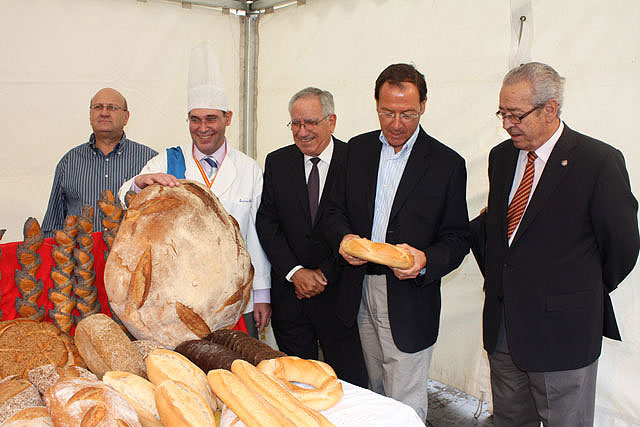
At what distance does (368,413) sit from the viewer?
4.10 feet

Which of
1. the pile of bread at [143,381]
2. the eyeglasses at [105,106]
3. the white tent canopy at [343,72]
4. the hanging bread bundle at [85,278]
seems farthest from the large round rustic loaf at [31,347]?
the white tent canopy at [343,72]

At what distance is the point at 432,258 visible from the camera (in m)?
1.97

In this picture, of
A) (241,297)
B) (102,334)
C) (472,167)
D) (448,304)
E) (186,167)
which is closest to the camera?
(102,334)

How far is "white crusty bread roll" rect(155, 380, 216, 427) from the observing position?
100 cm

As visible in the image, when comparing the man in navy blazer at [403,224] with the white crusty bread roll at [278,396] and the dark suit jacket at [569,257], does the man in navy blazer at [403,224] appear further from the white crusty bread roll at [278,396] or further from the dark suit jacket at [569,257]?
the white crusty bread roll at [278,396]

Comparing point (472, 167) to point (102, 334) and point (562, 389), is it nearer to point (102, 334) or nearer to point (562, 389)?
point (562, 389)

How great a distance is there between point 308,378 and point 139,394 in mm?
422

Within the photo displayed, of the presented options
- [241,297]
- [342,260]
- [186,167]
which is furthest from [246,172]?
[241,297]

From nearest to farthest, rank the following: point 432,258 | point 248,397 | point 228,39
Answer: point 248,397, point 432,258, point 228,39

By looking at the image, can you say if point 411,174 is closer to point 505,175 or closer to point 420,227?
point 420,227

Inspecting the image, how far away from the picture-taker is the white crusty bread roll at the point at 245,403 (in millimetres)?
1029

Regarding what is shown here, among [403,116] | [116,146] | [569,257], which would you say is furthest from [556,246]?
[116,146]

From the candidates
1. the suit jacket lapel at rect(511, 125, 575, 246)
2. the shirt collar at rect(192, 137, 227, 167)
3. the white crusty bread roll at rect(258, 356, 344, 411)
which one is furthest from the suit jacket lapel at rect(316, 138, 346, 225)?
the white crusty bread roll at rect(258, 356, 344, 411)

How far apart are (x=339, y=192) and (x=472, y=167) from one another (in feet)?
3.68
